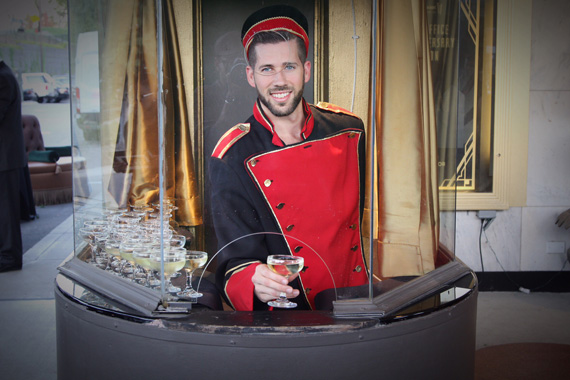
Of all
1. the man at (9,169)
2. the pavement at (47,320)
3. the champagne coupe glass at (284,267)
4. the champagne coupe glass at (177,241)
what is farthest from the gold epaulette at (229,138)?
the man at (9,169)

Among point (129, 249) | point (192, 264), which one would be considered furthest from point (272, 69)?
point (129, 249)

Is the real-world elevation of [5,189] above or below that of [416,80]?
below

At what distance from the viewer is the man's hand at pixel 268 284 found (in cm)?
219

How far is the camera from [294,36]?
2150 millimetres

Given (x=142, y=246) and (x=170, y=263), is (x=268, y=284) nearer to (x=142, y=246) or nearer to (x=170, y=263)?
(x=170, y=263)

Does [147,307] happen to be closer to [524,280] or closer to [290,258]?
[290,258]

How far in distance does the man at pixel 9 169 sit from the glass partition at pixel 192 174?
321 centimetres

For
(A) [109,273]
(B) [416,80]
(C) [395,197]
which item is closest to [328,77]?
(B) [416,80]

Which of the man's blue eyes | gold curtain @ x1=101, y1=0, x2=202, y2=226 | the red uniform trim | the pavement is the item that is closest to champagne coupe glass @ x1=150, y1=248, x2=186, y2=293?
gold curtain @ x1=101, y1=0, x2=202, y2=226

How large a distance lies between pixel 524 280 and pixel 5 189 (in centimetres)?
450

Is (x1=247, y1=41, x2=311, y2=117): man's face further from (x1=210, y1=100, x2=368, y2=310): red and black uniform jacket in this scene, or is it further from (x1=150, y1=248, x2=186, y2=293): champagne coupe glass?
(x1=150, y1=248, x2=186, y2=293): champagne coupe glass

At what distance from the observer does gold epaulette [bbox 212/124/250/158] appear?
219 cm

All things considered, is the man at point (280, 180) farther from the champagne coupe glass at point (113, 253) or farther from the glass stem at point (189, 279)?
the champagne coupe glass at point (113, 253)

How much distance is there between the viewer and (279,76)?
85.3 inches
